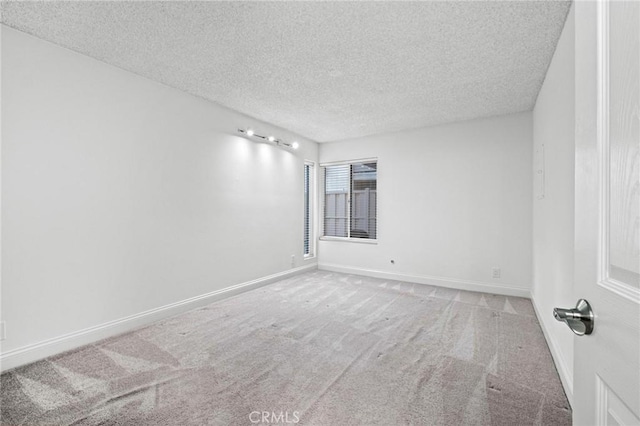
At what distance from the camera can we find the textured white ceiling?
1.93 metres

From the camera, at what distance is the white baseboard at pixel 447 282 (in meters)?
3.88

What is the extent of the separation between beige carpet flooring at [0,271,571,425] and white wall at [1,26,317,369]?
377 millimetres

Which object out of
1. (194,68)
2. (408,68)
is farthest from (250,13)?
(408,68)

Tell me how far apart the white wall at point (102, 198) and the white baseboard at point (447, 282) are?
7.09 feet

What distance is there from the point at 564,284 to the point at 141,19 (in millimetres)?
3591

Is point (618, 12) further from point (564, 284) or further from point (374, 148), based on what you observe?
point (374, 148)

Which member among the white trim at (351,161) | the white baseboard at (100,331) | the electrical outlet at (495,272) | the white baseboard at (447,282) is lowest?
the white baseboard at (100,331)

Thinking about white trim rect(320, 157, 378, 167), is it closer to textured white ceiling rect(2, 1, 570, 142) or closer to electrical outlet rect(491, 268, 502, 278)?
textured white ceiling rect(2, 1, 570, 142)

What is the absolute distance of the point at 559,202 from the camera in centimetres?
213

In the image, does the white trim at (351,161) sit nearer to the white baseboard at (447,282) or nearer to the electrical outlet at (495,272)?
the white baseboard at (447,282)

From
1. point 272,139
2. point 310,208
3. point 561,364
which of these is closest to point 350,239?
point 310,208

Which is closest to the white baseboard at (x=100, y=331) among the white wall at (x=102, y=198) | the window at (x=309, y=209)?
the white wall at (x=102, y=198)

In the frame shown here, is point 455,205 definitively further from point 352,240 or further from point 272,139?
point 272,139

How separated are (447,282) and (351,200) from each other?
2.25 metres
